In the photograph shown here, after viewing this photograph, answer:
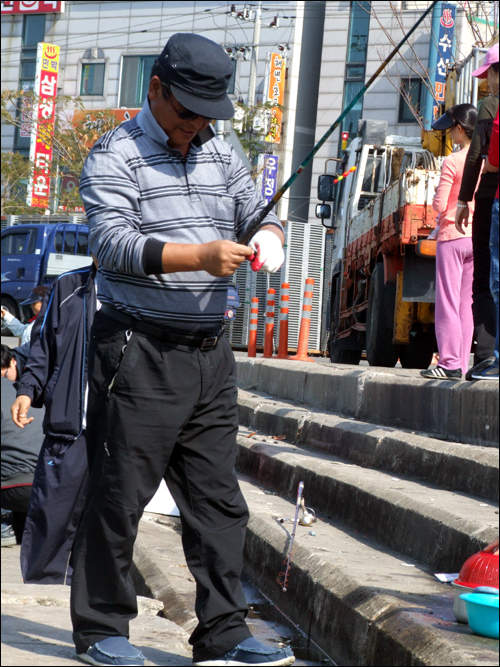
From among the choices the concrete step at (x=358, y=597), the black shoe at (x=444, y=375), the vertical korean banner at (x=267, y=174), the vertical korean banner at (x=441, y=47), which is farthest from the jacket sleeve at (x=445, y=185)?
the vertical korean banner at (x=267, y=174)

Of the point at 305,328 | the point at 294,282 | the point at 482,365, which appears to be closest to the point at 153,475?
the point at 482,365

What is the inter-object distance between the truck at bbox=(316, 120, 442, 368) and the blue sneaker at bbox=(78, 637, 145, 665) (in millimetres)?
5551

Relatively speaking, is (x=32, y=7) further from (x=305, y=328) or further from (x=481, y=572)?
(x=481, y=572)

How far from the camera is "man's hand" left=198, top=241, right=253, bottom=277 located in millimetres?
2496

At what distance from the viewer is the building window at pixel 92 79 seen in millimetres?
36000

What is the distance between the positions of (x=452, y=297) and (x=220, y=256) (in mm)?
3436

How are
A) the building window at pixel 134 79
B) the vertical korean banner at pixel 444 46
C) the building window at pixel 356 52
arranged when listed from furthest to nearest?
the building window at pixel 134 79 → the building window at pixel 356 52 → the vertical korean banner at pixel 444 46

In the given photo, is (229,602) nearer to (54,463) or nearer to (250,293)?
(54,463)

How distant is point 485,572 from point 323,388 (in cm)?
467

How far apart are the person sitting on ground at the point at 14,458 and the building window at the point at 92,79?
3206 centimetres

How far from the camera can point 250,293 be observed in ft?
63.0

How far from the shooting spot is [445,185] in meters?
5.76

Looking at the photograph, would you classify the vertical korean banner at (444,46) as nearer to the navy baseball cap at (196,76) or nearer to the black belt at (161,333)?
the navy baseball cap at (196,76)

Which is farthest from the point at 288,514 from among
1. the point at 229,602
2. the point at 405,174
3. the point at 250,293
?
the point at 250,293
